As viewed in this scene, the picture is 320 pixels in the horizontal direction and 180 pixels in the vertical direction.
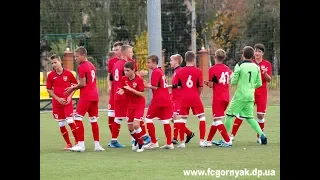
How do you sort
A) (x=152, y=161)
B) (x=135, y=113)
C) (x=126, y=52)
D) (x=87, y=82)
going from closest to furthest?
(x=152, y=161), (x=135, y=113), (x=87, y=82), (x=126, y=52)

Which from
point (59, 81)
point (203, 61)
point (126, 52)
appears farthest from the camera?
point (203, 61)

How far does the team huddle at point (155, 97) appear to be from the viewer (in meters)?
12.9

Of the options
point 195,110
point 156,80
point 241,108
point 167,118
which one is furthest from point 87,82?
point 241,108

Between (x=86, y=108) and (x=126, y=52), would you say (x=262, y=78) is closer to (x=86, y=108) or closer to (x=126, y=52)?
(x=126, y=52)

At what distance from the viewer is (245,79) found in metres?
13.1

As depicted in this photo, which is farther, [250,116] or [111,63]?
[111,63]

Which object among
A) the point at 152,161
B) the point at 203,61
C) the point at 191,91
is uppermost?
the point at 203,61

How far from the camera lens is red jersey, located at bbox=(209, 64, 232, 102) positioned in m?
13.2

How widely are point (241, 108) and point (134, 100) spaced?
6.47ft

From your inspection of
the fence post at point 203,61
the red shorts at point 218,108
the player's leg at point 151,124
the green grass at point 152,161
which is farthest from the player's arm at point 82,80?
the fence post at point 203,61

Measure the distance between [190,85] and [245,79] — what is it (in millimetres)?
1014

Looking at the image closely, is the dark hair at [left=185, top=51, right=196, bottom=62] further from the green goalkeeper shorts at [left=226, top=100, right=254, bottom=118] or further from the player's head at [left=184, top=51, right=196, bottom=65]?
the green goalkeeper shorts at [left=226, top=100, right=254, bottom=118]

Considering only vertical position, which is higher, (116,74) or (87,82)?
(116,74)

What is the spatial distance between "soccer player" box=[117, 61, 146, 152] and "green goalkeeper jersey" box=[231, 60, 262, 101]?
5.64 feet
